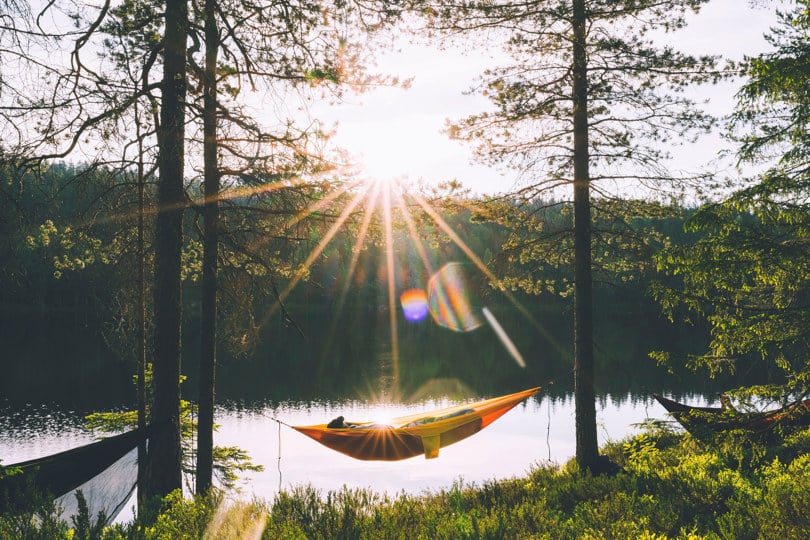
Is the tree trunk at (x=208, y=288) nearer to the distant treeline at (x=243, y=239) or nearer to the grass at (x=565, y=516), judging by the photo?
the distant treeline at (x=243, y=239)

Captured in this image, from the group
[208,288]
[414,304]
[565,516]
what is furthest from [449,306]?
[565,516]

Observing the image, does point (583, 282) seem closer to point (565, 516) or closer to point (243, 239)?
point (565, 516)

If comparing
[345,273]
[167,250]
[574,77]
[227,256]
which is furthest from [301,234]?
[345,273]

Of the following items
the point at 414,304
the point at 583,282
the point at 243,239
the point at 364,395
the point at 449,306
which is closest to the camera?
the point at 243,239

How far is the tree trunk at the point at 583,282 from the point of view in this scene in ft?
21.9

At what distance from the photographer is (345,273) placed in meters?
58.0

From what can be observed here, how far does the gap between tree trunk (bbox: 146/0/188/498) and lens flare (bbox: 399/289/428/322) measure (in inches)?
1852

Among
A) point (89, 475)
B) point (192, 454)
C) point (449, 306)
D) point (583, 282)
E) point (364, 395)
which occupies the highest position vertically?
point (583, 282)

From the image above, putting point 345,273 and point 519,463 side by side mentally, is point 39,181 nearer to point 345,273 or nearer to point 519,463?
point 519,463

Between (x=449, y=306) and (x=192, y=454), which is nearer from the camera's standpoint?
(x=192, y=454)

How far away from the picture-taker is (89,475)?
426cm

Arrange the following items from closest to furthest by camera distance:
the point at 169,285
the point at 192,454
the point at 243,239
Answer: the point at 169,285 → the point at 243,239 → the point at 192,454

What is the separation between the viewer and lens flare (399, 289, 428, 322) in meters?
56.4

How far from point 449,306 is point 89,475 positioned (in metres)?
59.7
